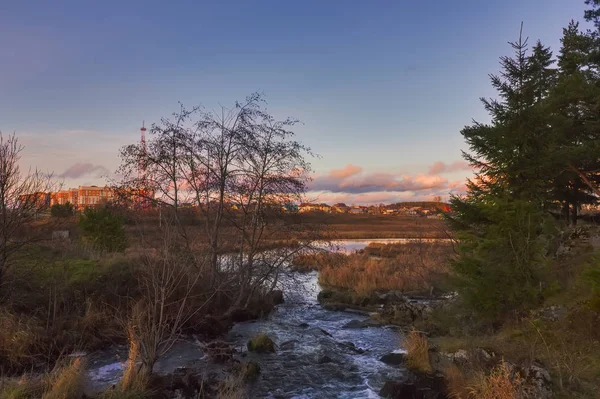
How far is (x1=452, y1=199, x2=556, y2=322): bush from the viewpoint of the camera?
1110 cm

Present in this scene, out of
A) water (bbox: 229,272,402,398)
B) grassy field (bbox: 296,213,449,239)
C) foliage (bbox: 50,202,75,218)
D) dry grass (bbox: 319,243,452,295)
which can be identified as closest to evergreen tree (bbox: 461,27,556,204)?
grassy field (bbox: 296,213,449,239)

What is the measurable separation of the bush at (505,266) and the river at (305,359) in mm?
3029

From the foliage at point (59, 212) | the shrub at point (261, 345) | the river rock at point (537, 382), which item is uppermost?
the foliage at point (59, 212)

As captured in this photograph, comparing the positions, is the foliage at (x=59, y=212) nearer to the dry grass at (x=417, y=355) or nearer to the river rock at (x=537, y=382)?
the dry grass at (x=417, y=355)


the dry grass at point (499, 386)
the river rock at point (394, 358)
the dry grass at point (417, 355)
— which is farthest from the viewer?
the river rock at point (394, 358)

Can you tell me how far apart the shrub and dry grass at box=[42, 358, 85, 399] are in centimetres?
557

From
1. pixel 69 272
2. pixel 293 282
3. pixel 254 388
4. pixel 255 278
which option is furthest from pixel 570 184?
pixel 69 272

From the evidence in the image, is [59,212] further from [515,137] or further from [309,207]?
[515,137]

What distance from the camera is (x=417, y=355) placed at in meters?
11.6

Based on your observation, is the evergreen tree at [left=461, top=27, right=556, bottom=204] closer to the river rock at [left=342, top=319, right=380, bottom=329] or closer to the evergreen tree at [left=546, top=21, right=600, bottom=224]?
the evergreen tree at [left=546, top=21, right=600, bottom=224]

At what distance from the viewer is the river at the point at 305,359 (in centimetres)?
1040

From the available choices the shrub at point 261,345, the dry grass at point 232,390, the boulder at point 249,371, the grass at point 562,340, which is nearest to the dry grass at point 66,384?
the dry grass at point 232,390

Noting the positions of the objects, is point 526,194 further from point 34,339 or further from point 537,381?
point 34,339

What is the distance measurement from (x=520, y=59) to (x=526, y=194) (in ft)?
14.6
